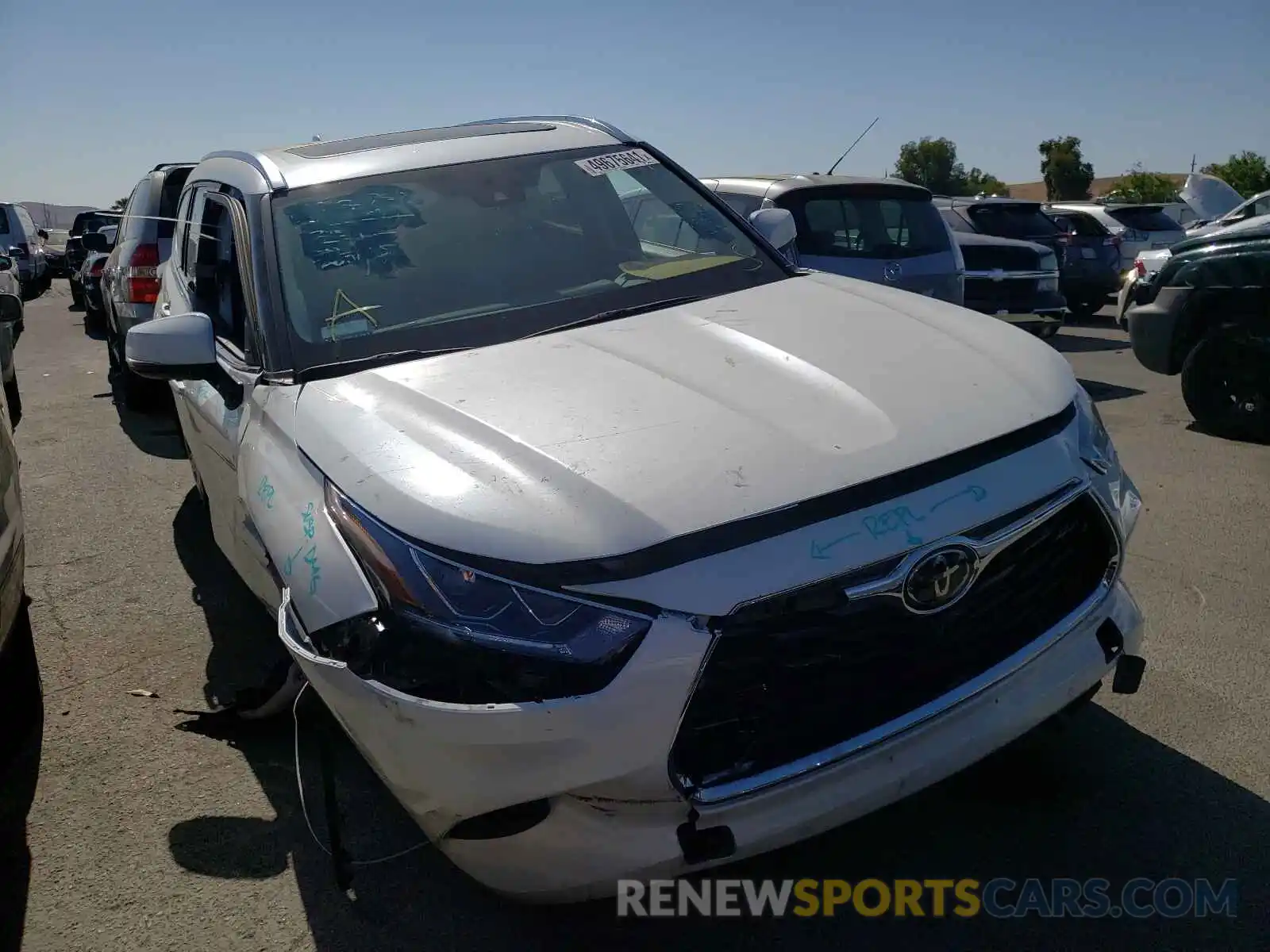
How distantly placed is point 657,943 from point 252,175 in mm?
2756

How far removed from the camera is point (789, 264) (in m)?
3.94

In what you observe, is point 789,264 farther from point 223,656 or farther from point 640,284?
point 223,656

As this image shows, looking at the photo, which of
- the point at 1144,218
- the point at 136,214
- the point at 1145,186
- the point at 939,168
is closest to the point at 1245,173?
the point at 1145,186

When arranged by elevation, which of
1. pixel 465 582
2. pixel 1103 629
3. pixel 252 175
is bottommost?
pixel 1103 629

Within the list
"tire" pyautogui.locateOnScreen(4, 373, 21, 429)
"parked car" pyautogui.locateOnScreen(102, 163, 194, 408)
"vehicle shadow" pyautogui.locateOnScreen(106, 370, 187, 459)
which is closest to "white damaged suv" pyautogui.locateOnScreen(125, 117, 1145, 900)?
"vehicle shadow" pyautogui.locateOnScreen(106, 370, 187, 459)

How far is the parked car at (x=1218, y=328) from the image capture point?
6863 millimetres

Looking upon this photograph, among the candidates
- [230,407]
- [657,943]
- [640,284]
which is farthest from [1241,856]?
[230,407]

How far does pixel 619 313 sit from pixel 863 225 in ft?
16.6

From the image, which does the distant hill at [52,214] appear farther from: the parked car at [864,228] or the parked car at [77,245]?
the parked car at [864,228]

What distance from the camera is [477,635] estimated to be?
215 centimetres

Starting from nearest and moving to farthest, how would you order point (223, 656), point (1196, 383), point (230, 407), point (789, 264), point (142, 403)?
point (230, 407), point (789, 264), point (223, 656), point (1196, 383), point (142, 403)

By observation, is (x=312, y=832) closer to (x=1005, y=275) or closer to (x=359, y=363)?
(x=359, y=363)

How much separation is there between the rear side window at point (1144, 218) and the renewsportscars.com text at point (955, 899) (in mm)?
15439

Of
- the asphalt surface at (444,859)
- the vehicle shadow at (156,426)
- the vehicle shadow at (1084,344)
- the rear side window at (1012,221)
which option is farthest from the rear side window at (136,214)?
the vehicle shadow at (1084,344)
